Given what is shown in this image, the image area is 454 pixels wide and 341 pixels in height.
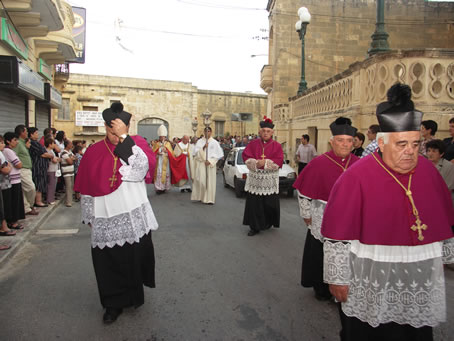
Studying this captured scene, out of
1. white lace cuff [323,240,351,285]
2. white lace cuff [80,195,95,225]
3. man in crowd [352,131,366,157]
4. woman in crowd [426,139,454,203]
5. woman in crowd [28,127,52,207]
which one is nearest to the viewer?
white lace cuff [323,240,351,285]

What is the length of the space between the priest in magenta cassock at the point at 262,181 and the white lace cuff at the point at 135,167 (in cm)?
320

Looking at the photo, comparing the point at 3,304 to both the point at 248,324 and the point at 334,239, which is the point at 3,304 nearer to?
the point at 248,324

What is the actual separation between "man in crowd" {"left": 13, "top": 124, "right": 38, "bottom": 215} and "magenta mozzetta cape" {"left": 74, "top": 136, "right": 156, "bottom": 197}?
428cm

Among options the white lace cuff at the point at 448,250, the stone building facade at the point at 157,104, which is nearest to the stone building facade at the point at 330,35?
the stone building facade at the point at 157,104

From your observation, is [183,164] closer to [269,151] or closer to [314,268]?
[269,151]

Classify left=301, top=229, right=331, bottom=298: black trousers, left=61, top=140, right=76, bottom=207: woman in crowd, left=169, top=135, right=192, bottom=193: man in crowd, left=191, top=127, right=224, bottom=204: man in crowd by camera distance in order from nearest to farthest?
left=301, top=229, right=331, bottom=298: black trousers
left=61, top=140, right=76, bottom=207: woman in crowd
left=191, top=127, right=224, bottom=204: man in crowd
left=169, top=135, right=192, bottom=193: man in crowd

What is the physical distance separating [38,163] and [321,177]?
725cm

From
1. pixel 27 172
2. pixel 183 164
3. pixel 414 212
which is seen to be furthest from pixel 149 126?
pixel 414 212

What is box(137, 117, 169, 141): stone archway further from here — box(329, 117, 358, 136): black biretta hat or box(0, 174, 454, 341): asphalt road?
box(329, 117, 358, 136): black biretta hat

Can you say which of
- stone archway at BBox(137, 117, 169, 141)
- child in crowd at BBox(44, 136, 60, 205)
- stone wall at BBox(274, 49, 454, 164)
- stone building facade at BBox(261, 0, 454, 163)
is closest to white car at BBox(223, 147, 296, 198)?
stone wall at BBox(274, 49, 454, 164)

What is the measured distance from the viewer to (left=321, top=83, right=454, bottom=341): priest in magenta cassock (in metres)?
2.18

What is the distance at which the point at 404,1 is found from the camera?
2133cm

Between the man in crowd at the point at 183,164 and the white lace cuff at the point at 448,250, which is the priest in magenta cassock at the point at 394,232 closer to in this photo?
the white lace cuff at the point at 448,250

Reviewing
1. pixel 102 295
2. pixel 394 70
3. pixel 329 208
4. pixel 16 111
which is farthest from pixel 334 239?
pixel 16 111
